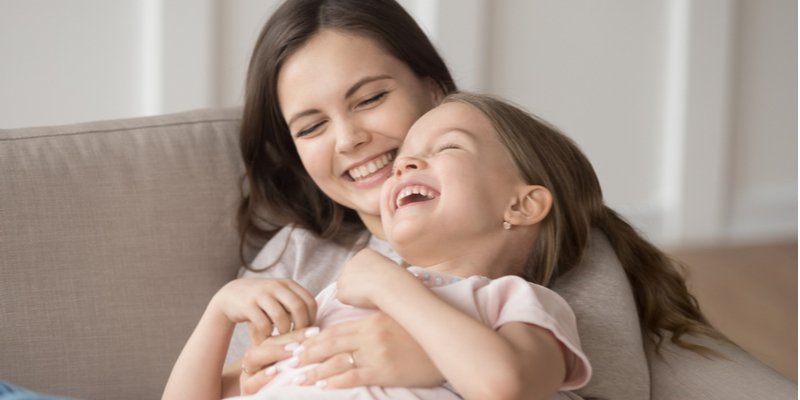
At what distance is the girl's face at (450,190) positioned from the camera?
3.59ft

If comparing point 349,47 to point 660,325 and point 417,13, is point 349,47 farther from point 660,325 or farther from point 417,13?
point 417,13

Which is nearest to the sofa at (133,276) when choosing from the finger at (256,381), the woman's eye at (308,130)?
the woman's eye at (308,130)

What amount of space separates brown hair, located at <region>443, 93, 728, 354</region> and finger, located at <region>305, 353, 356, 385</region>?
0.43 m

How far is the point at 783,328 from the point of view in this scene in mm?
2641

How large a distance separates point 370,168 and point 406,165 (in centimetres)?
29

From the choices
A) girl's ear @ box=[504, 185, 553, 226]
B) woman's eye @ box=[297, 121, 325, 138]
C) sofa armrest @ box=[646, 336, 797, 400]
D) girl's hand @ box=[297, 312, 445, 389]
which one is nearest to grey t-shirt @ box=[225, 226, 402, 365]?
woman's eye @ box=[297, 121, 325, 138]

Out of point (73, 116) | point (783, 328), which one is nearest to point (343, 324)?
point (73, 116)

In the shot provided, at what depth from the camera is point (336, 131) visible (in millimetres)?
1396

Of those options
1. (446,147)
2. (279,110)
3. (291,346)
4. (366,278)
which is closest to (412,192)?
(446,147)

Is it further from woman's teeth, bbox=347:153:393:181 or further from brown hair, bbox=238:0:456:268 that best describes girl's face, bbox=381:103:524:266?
brown hair, bbox=238:0:456:268

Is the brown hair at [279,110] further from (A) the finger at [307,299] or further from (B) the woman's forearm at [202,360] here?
(A) the finger at [307,299]

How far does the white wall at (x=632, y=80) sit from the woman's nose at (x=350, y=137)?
4.19ft

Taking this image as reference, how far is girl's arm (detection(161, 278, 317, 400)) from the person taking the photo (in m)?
0.99

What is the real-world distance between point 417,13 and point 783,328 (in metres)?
2.01
